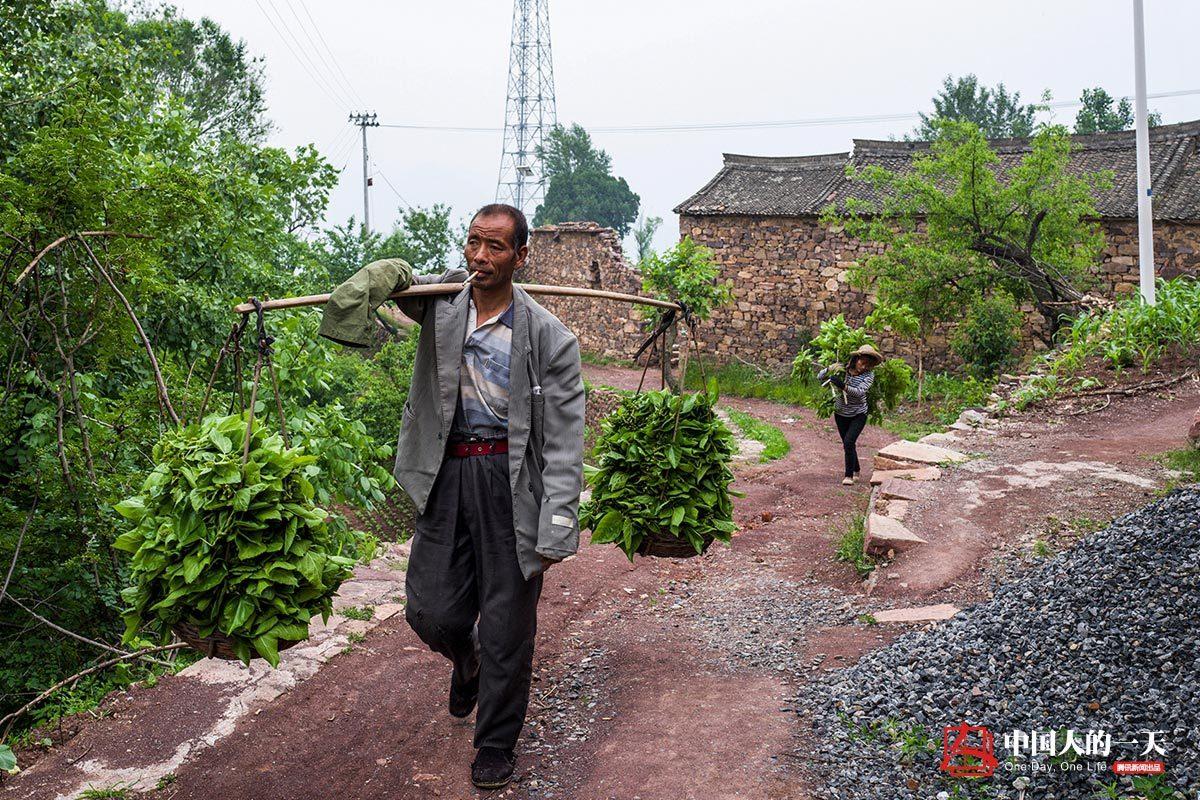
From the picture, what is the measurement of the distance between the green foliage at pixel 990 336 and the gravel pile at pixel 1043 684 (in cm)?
1118

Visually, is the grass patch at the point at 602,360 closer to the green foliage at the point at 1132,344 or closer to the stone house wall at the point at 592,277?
the stone house wall at the point at 592,277

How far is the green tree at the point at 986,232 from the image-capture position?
576 inches

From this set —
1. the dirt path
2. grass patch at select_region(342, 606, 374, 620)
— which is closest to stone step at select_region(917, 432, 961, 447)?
the dirt path

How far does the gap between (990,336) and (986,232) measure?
5.15ft

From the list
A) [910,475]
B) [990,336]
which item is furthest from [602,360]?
[910,475]

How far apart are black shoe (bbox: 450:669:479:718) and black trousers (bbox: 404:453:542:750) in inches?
15.9

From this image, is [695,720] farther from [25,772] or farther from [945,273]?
[945,273]

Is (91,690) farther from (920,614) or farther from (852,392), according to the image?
(852,392)

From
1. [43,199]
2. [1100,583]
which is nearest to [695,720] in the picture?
[1100,583]

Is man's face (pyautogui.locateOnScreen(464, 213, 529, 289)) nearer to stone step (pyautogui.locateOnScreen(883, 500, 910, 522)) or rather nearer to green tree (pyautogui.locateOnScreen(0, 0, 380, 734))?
green tree (pyautogui.locateOnScreen(0, 0, 380, 734))

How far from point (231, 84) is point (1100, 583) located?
2338 cm

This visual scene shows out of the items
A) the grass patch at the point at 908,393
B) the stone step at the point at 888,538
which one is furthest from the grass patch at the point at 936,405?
the stone step at the point at 888,538

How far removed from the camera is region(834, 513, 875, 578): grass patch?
599cm

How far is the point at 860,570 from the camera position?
599 cm
